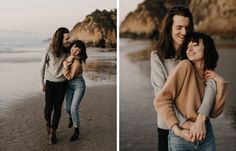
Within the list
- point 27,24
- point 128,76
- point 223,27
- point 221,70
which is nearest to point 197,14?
point 223,27

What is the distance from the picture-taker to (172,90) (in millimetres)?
2326

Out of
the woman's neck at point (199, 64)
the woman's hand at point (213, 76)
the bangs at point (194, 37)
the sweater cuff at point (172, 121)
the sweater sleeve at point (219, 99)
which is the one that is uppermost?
the bangs at point (194, 37)

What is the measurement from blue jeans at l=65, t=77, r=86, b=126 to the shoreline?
0.12 ft

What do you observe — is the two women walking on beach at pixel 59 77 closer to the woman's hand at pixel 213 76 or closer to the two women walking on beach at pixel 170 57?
the two women walking on beach at pixel 170 57

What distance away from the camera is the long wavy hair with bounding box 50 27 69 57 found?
2752mm

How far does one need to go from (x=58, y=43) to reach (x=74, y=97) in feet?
1.28

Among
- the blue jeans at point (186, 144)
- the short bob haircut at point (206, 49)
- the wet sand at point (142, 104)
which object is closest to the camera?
→ the blue jeans at point (186, 144)

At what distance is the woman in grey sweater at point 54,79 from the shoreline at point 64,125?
43mm

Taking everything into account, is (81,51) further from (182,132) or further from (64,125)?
(182,132)

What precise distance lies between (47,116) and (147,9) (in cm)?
101

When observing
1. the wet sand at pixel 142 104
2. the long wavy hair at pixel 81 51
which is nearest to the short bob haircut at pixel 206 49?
the wet sand at pixel 142 104

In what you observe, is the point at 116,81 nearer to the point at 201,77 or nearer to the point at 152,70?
the point at 152,70

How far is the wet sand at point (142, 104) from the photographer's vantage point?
2689 millimetres

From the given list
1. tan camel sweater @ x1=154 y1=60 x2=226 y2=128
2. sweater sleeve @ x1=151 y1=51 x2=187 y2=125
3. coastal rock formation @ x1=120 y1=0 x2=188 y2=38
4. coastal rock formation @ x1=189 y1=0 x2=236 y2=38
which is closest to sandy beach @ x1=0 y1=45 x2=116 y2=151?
coastal rock formation @ x1=120 y1=0 x2=188 y2=38
